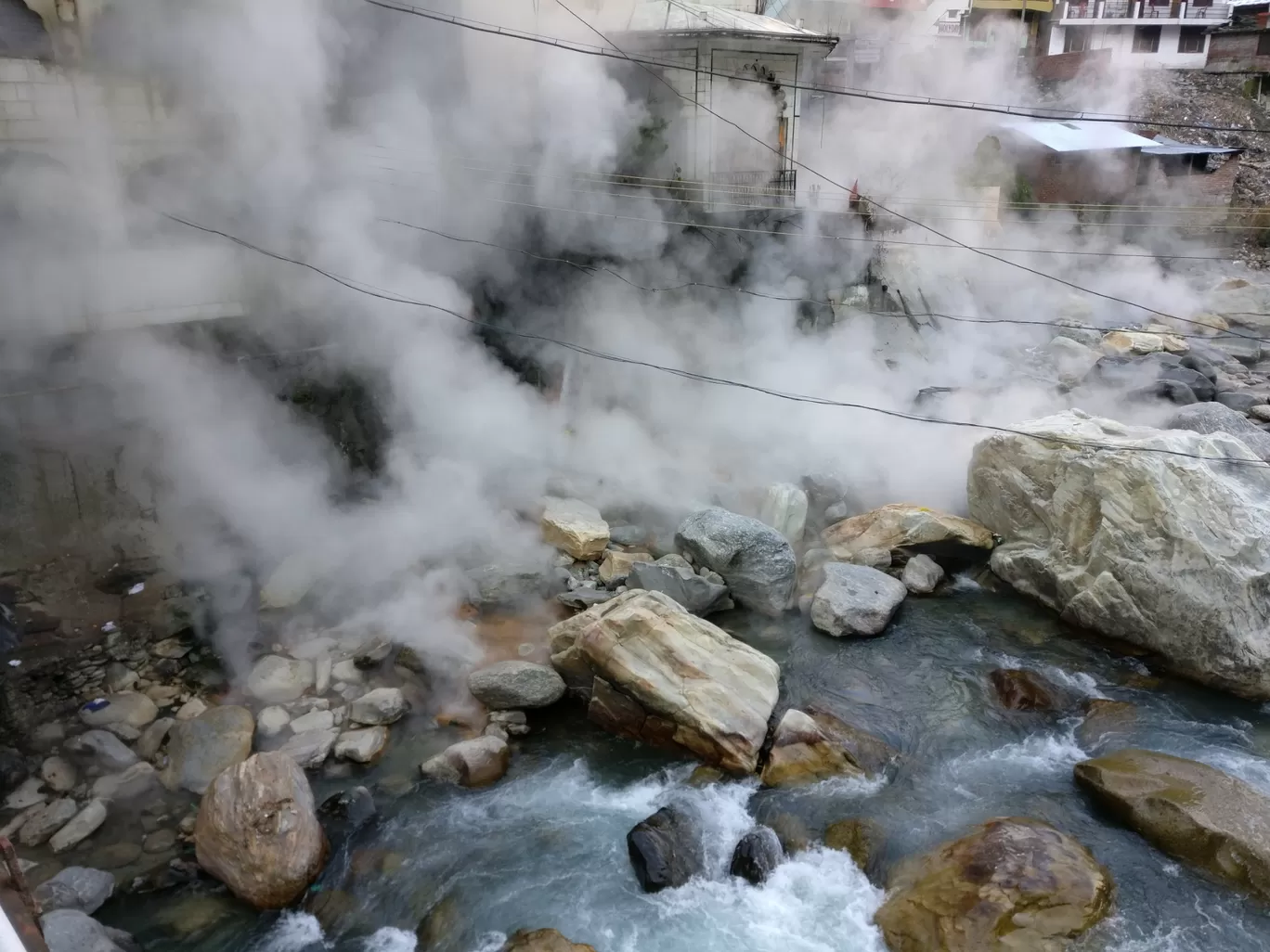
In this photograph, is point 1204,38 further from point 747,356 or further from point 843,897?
point 843,897

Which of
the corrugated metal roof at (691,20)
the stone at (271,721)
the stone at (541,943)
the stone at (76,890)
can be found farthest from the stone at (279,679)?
the corrugated metal roof at (691,20)

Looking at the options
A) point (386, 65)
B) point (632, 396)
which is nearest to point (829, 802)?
point (632, 396)

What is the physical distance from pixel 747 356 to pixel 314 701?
953cm

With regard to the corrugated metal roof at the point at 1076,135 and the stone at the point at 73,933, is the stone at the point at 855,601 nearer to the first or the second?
the stone at the point at 73,933

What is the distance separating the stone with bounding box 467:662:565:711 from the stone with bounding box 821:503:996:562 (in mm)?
4201

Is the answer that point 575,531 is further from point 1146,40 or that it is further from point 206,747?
point 1146,40

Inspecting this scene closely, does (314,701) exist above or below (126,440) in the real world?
below

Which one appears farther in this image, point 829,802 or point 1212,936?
point 829,802

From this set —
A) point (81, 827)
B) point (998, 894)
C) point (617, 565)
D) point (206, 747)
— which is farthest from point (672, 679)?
point (81, 827)

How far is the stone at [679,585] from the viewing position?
8938 mm

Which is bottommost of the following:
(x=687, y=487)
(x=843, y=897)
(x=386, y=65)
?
(x=843, y=897)

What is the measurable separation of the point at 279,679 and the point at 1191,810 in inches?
296

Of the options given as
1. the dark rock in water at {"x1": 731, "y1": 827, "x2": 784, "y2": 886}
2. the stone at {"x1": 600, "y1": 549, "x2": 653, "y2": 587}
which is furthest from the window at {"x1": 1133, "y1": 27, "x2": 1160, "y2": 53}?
the dark rock in water at {"x1": 731, "y1": 827, "x2": 784, "y2": 886}

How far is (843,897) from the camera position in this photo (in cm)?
585
